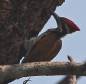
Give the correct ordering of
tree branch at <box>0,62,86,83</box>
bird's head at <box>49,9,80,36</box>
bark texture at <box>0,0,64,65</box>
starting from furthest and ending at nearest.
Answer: bird's head at <box>49,9,80,36</box> < bark texture at <box>0,0,64,65</box> < tree branch at <box>0,62,86,83</box>

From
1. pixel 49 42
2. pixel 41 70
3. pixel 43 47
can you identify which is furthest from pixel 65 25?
pixel 41 70

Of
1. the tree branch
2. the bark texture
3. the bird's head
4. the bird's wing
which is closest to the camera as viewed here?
the tree branch

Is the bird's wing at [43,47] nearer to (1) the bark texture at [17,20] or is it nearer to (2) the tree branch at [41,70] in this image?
(1) the bark texture at [17,20]

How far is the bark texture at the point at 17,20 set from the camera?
13.1 feet

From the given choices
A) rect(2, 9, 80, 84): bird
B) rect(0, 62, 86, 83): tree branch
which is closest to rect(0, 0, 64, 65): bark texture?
rect(2, 9, 80, 84): bird

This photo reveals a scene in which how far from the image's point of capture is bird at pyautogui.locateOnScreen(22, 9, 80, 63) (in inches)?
173

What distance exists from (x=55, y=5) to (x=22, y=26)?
2.26 feet

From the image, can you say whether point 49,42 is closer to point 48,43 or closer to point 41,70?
point 48,43

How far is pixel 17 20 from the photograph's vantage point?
4180 mm

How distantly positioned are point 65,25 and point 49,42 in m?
0.42

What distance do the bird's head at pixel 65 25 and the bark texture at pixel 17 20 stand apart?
20 centimetres

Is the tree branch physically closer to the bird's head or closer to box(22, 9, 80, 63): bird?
box(22, 9, 80, 63): bird

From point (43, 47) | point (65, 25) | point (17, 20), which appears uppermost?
point (65, 25)

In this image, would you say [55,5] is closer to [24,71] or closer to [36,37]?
[36,37]
